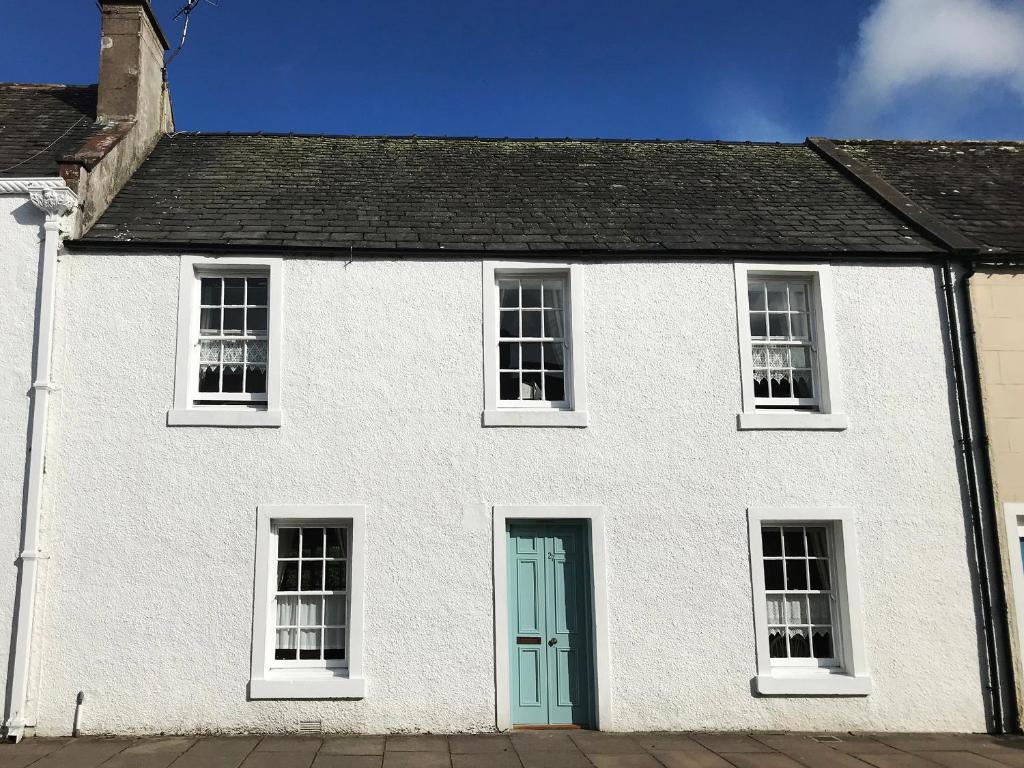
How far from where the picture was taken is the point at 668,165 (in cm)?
1216

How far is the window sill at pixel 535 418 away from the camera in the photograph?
29.3 feet

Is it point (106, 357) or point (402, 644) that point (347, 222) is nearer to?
point (106, 357)

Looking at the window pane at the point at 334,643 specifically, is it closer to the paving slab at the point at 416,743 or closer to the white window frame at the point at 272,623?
the white window frame at the point at 272,623

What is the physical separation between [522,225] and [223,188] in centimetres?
407

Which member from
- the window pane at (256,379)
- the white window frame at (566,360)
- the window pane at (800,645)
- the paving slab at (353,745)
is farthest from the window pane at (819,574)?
the window pane at (256,379)

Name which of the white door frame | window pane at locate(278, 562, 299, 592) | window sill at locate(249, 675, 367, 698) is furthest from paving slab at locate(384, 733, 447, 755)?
window pane at locate(278, 562, 299, 592)

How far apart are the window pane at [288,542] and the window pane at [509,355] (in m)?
3.02

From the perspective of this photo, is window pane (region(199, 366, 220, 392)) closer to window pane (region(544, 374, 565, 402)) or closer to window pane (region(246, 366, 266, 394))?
window pane (region(246, 366, 266, 394))

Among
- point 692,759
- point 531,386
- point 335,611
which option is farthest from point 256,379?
point 692,759

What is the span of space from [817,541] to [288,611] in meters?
6.03

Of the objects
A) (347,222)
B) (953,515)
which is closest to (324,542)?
(347,222)

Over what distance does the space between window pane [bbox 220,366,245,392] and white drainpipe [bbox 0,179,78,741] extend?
1776 millimetres

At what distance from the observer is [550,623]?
8.72 meters

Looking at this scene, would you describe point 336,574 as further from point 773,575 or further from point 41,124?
point 41,124
